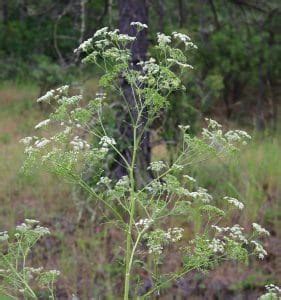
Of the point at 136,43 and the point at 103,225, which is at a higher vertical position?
the point at 136,43

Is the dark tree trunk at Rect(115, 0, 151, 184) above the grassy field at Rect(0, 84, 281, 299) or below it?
above

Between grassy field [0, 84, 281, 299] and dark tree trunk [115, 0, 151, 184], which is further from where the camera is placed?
dark tree trunk [115, 0, 151, 184]

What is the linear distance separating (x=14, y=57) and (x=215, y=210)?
41.9 feet

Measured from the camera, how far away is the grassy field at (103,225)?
7582 millimetres

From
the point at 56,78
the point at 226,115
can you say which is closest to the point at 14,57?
the point at 226,115

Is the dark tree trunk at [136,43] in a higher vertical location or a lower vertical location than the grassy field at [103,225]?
higher

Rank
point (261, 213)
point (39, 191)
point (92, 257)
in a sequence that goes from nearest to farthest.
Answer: point (92, 257) → point (261, 213) → point (39, 191)

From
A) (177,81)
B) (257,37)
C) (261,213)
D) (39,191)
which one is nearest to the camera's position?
(177,81)

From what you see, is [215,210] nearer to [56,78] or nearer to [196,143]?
[196,143]

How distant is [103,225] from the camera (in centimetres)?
815

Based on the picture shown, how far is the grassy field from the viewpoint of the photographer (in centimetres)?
758

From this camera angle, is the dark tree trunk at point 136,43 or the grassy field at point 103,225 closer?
the grassy field at point 103,225

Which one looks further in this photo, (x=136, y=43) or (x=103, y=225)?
(x=103, y=225)

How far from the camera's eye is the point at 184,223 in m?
8.03
